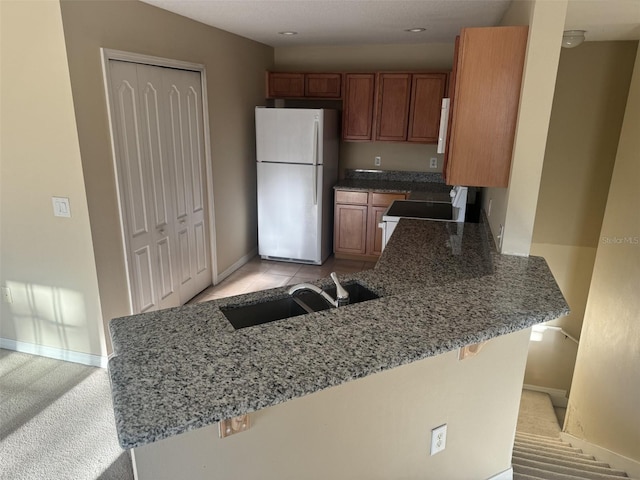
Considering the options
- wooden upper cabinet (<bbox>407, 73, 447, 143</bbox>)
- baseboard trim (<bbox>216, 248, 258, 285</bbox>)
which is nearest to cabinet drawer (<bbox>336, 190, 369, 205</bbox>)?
wooden upper cabinet (<bbox>407, 73, 447, 143</bbox>)

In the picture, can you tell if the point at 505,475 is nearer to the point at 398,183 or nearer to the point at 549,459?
the point at 549,459

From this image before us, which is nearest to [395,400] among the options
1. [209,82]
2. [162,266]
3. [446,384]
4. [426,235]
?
[446,384]

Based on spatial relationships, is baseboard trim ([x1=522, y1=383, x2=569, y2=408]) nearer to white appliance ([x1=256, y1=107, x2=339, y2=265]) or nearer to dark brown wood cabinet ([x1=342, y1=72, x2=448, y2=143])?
white appliance ([x1=256, y1=107, x2=339, y2=265])

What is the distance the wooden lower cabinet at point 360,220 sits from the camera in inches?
189

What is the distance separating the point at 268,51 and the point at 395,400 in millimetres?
4590

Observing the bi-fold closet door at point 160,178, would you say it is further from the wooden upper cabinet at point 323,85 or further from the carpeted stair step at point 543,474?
the carpeted stair step at point 543,474

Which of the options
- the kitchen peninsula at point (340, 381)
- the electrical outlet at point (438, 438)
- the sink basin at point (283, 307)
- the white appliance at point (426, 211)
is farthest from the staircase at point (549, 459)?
the white appliance at point (426, 211)

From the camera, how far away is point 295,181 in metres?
4.67

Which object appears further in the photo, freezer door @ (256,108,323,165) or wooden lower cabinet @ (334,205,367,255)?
wooden lower cabinet @ (334,205,367,255)

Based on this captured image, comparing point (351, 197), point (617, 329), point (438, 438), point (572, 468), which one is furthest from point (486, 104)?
point (351, 197)

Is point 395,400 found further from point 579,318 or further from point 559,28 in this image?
point 579,318

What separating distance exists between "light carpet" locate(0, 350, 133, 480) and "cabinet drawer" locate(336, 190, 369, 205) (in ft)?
9.54

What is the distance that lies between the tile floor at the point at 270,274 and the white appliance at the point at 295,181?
0.38 ft

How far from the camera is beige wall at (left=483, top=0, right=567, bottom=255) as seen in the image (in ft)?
5.89
